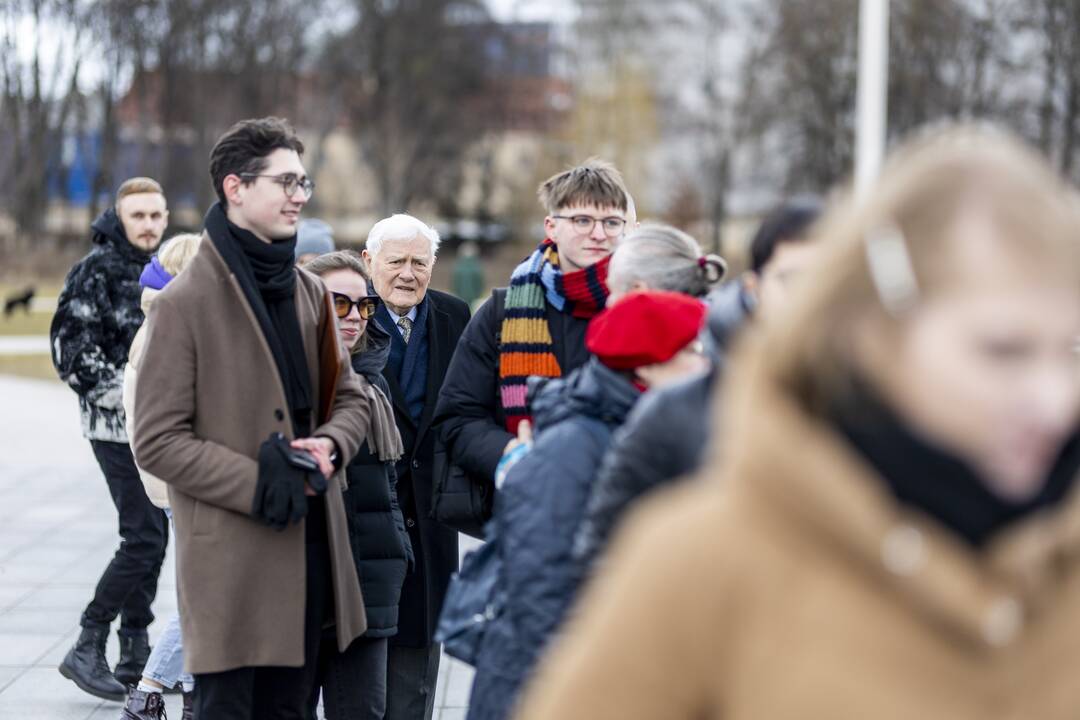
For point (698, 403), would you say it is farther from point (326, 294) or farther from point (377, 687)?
point (377, 687)

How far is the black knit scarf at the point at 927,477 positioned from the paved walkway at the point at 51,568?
4766 mm

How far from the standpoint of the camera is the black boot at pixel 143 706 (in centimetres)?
550

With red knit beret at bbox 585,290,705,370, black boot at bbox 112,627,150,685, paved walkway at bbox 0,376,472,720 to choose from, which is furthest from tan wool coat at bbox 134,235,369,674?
black boot at bbox 112,627,150,685

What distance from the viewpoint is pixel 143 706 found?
550 centimetres

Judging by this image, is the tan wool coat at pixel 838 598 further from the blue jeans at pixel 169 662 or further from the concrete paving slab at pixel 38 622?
the concrete paving slab at pixel 38 622

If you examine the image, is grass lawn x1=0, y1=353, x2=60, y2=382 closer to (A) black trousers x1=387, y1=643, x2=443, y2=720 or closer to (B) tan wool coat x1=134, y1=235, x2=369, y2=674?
(A) black trousers x1=387, y1=643, x2=443, y2=720

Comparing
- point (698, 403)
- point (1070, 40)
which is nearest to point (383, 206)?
point (1070, 40)

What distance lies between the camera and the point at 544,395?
3.22m

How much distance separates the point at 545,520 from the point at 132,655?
13.0 feet

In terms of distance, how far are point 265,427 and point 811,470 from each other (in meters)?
2.87

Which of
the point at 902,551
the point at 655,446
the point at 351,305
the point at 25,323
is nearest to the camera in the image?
the point at 902,551

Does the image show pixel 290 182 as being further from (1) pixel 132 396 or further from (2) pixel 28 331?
(2) pixel 28 331

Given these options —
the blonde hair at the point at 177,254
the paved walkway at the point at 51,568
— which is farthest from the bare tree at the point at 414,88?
the blonde hair at the point at 177,254

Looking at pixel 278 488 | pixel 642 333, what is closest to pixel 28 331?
pixel 278 488
